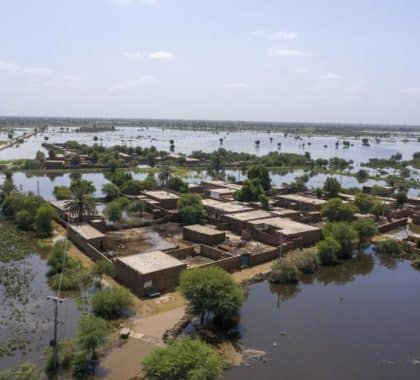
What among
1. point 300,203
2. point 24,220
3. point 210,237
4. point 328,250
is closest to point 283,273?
point 328,250

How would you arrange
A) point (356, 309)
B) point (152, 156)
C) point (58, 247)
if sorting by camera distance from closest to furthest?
point (356, 309)
point (58, 247)
point (152, 156)

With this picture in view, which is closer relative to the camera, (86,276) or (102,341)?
(102,341)

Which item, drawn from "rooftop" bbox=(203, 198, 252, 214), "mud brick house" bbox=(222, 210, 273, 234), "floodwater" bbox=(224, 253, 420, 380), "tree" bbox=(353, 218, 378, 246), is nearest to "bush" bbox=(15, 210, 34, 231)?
"rooftop" bbox=(203, 198, 252, 214)

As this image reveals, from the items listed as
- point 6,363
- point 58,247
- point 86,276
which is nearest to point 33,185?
point 58,247

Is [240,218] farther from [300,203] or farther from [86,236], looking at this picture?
[86,236]

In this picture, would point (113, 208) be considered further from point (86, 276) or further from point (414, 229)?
point (414, 229)

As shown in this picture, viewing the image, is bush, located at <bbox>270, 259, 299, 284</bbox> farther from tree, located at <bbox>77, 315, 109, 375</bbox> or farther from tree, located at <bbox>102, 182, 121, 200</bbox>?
tree, located at <bbox>102, 182, 121, 200</bbox>
